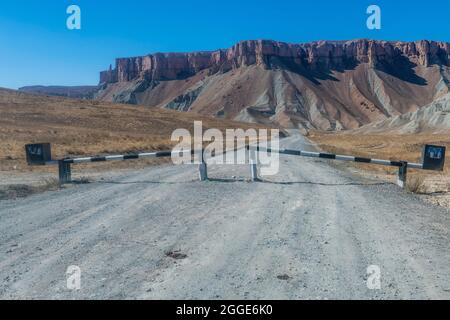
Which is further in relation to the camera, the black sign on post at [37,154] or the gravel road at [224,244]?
the black sign on post at [37,154]

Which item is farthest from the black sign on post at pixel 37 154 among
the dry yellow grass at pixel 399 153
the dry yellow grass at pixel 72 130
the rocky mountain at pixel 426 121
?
the rocky mountain at pixel 426 121

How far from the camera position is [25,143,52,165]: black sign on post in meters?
13.7

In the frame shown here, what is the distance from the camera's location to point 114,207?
890 cm

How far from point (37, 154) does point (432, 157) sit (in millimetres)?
11551

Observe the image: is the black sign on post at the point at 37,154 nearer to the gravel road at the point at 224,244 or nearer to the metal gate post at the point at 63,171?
the metal gate post at the point at 63,171

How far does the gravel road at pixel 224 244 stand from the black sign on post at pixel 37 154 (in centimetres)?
321

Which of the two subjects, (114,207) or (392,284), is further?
(114,207)

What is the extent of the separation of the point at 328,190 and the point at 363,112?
598ft

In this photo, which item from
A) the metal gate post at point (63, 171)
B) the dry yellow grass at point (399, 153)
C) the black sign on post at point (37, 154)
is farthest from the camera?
the dry yellow grass at point (399, 153)

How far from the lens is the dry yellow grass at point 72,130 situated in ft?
86.0

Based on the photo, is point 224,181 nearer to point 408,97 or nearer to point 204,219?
point 204,219

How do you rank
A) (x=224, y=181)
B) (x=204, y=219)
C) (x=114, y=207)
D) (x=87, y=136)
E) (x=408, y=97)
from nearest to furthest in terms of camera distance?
(x=204, y=219)
(x=114, y=207)
(x=224, y=181)
(x=87, y=136)
(x=408, y=97)
